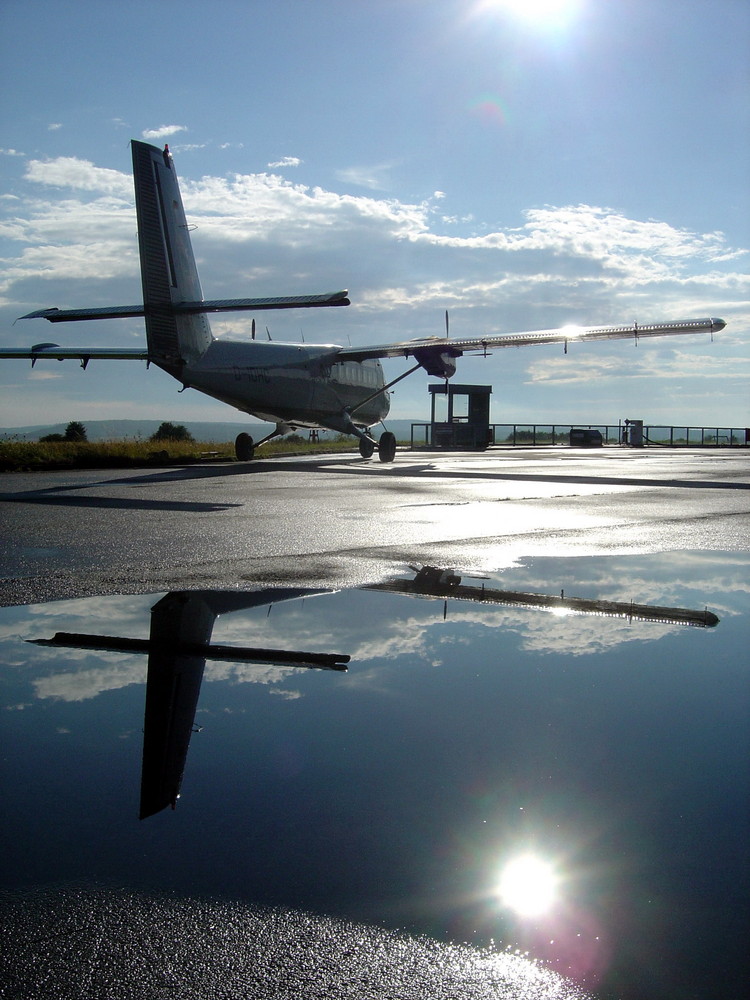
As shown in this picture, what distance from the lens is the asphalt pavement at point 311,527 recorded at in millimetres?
6891

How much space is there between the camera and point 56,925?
75.2 inches

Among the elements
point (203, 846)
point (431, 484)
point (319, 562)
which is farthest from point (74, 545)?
point (431, 484)

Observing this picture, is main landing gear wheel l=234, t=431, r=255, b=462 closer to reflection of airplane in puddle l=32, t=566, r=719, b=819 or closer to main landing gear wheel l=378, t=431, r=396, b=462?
main landing gear wheel l=378, t=431, r=396, b=462

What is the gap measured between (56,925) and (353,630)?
2906 mm

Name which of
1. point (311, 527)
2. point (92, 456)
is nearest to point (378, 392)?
point (92, 456)

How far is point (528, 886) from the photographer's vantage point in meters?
2.08

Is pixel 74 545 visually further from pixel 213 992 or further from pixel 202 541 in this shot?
pixel 213 992

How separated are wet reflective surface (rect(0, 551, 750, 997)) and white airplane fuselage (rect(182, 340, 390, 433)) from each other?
18423mm

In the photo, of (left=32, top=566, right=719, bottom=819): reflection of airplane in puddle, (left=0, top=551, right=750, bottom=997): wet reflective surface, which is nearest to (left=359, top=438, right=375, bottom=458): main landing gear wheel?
(left=32, top=566, right=719, bottom=819): reflection of airplane in puddle

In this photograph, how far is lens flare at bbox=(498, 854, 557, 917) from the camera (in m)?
2.00

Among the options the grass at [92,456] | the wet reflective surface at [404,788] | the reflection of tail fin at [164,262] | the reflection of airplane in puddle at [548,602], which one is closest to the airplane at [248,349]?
the reflection of tail fin at [164,262]

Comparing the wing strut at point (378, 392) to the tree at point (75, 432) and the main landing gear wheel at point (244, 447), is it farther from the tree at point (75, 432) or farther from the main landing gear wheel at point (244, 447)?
the tree at point (75, 432)

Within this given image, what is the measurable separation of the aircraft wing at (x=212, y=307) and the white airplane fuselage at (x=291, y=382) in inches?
68.6

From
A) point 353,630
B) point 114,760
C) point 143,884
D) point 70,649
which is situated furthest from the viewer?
point 353,630
